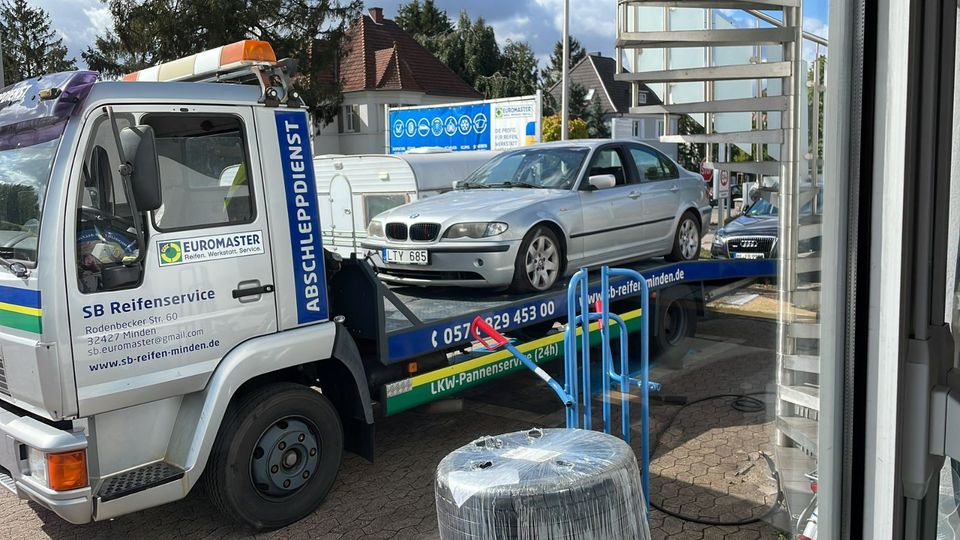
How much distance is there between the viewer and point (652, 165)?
799cm

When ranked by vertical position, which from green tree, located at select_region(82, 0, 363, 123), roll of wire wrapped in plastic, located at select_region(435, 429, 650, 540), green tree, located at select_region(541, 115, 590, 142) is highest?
green tree, located at select_region(82, 0, 363, 123)

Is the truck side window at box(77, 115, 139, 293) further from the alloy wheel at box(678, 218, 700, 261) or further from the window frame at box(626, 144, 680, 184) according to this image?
the alloy wheel at box(678, 218, 700, 261)

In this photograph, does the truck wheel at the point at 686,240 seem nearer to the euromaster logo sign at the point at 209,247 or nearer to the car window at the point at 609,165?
the car window at the point at 609,165

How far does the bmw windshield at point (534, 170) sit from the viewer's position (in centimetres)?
725

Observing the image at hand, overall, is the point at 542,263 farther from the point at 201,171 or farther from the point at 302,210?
the point at 201,171

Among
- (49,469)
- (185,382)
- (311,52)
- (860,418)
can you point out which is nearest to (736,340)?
(185,382)

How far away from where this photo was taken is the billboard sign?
55.6 feet

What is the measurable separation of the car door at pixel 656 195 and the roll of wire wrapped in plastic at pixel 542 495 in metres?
4.96

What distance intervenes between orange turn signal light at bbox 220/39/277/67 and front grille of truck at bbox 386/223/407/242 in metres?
2.30

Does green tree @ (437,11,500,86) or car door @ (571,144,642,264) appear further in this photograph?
green tree @ (437,11,500,86)

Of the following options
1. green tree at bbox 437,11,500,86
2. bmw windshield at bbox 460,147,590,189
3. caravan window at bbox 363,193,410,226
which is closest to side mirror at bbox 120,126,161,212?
bmw windshield at bbox 460,147,590,189

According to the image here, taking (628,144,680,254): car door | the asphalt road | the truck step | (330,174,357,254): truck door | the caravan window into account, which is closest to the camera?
the truck step

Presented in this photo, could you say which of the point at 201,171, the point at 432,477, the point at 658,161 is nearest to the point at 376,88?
the point at 658,161

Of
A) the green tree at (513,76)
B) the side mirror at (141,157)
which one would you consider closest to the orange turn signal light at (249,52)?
the side mirror at (141,157)
